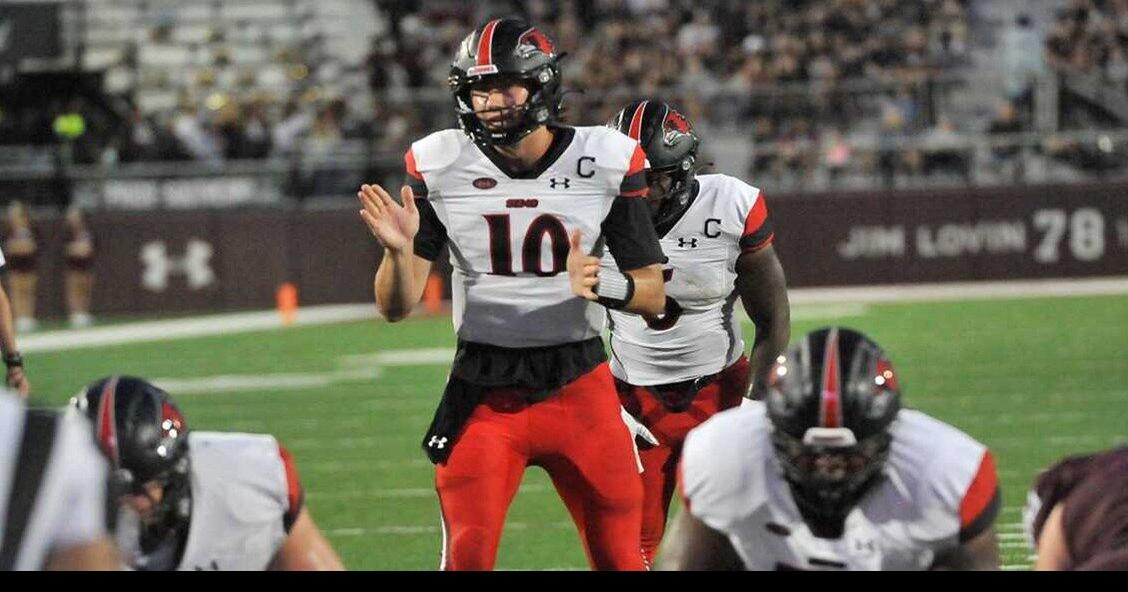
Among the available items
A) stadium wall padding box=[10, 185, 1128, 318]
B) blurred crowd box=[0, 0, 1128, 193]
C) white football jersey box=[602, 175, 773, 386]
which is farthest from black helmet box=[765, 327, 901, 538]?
stadium wall padding box=[10, 185, 1128, 318]

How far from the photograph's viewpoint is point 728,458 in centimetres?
383

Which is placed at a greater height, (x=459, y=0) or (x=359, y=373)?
(x=459, y=0)

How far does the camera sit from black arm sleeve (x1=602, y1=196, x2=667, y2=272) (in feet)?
16.4

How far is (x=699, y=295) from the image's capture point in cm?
586

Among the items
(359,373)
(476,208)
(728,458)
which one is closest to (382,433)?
(359,373)

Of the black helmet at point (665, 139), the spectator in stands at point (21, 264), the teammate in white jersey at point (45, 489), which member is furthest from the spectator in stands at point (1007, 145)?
the teammate in white jersey at point (45, 489)

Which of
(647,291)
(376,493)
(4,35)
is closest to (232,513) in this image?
(647,291)

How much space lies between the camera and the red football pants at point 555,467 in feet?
15.8

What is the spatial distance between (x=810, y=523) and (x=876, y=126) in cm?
1580

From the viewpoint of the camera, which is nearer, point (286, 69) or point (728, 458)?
point (728, 458)

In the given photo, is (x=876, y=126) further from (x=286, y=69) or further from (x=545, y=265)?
(x=545, y=265)

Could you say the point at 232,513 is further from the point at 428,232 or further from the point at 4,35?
the point at 4,35

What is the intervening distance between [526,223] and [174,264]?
14.3 meters

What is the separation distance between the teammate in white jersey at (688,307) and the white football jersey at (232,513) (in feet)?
6.76
